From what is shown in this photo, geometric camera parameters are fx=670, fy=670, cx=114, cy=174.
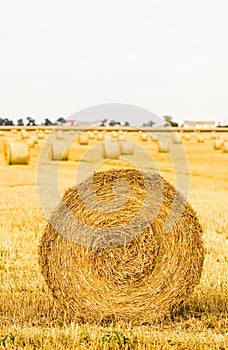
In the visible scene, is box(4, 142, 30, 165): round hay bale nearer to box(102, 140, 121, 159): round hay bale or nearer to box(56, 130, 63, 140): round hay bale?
box(102, 140, 121, 159): round hay bale

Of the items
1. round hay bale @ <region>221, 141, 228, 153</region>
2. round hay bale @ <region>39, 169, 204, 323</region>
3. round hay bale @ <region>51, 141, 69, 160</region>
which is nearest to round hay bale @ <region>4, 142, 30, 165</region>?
round hay bale @ <region>51, 141, 69, 160</region>

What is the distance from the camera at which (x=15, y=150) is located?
23.2 m

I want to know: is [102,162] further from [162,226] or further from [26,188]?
[162,226]

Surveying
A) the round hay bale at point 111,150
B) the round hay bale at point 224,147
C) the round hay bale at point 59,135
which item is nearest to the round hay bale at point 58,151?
the round hay bale at point 111,150

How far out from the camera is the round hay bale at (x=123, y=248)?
5941 mm

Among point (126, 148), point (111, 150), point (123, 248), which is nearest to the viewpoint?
point (123, 248)

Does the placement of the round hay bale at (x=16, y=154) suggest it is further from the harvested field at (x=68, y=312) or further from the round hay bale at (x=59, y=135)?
the round hay bale at (x=59, y=135)

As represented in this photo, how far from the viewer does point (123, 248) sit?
6.14 meters

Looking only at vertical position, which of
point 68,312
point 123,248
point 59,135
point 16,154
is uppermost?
point 123,248

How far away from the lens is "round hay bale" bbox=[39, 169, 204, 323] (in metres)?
5.94

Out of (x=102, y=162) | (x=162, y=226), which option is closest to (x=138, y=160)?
(x=102, y=162)

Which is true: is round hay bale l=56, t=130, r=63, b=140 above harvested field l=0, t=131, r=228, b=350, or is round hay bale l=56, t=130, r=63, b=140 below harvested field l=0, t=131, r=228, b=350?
above

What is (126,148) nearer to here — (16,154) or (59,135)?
(16,154)

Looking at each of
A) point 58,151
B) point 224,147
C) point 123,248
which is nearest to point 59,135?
point 224,147
